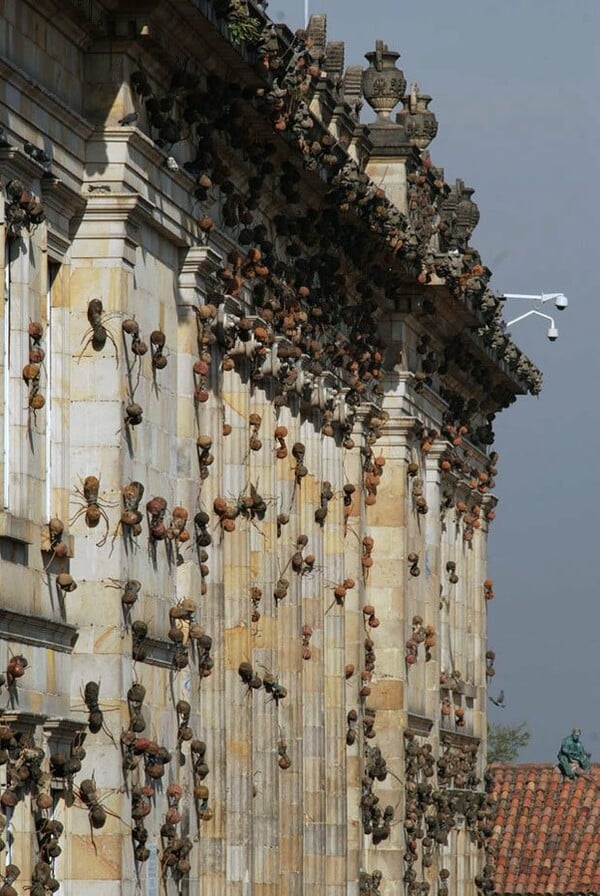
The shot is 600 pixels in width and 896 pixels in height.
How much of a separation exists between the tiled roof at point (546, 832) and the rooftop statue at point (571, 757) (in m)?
0.17

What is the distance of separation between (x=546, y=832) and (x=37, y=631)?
41910 mm

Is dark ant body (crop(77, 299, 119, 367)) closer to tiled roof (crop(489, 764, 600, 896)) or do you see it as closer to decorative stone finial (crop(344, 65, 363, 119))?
decorative stone finial (crop(344, 65, 363, 119))

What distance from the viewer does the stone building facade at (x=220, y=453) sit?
31234 mm

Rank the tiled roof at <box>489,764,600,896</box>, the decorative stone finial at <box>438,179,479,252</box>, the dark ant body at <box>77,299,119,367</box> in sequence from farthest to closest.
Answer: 1. the tiled roof at <box>489,764,600,896</box>
2. the decorative stone finial at <box>438,179,479,252</box>
3. the dark ant body at <box>77,299,119,367</box>

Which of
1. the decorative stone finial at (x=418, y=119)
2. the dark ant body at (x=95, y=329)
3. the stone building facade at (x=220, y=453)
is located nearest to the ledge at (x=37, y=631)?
the stone building facade at (x=220, y=453)

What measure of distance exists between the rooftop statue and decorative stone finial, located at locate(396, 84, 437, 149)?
2465 cm

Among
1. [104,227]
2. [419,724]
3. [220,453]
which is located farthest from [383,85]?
[104,227]

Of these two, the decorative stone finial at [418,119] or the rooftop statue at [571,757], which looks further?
the rooftop statue at [571,757]

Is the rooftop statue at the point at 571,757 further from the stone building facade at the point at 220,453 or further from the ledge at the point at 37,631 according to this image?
the ledge at the point at 37,631

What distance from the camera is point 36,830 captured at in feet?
100

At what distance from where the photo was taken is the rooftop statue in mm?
73688

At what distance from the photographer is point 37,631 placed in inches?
1219

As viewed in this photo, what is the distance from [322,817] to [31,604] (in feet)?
45.0

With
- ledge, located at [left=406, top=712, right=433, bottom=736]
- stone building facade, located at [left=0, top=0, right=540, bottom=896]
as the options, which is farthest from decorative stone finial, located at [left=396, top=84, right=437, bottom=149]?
ledge, located at [left=406, top=712, right=433, bottom=736]
